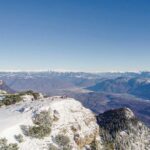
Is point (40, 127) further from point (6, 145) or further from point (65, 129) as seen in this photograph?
point (6, 145)

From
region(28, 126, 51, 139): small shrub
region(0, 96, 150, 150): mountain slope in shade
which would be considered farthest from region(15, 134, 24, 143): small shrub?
region(28, 126, 51, 139): small shrub

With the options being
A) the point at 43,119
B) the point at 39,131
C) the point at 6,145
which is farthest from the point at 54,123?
the point at 6,145

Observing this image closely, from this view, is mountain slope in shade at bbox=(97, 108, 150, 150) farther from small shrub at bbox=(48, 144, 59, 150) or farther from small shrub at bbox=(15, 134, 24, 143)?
small shrub at bbox=(15, 134, 24, 143)

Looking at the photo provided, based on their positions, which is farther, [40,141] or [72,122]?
[72,122]

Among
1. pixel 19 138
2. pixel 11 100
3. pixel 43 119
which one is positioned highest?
pixel 11 100

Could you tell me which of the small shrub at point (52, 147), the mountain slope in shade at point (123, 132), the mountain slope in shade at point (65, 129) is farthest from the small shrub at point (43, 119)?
the mountain slope in shade at point (123, 132)

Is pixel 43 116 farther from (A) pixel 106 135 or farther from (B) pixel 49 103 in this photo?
(A) pixel 106 135

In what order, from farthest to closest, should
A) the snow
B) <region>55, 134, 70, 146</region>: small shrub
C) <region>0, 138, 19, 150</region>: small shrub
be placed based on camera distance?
1. <region>55, 134, 70, 146</region>: small shrub
2. the snow
3. <region>0, 138, 19, 150</region>: small shrub

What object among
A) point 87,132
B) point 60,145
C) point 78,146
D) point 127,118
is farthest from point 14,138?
point 127,118
